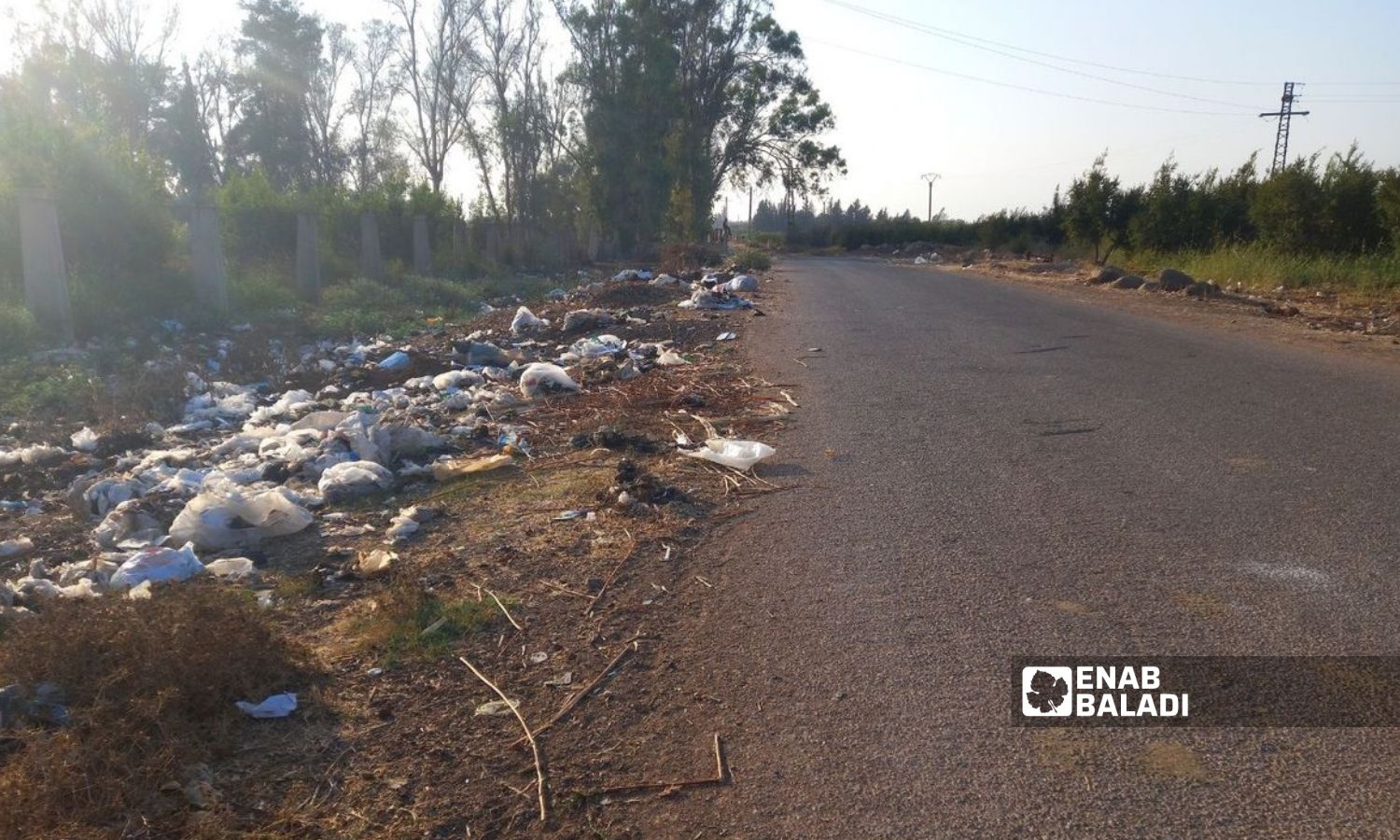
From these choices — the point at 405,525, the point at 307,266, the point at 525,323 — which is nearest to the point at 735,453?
the point at 405,525

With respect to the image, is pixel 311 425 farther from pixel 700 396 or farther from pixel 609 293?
pixel 609 293

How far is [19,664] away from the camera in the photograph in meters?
3.43

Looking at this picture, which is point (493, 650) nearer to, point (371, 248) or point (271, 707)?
point (271, 707)

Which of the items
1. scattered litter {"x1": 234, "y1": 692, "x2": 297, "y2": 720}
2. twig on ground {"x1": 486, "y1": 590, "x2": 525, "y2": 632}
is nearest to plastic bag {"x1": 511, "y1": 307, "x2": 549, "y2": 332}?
twig on ground {"x1": 486, "y1": 590, "x2": 525, "y2": 632}

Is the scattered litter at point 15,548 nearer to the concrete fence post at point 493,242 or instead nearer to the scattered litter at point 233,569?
the scattered litter at point 233,569

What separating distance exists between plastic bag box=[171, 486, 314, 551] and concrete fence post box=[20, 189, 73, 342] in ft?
31.2

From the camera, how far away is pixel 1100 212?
29.7 metres

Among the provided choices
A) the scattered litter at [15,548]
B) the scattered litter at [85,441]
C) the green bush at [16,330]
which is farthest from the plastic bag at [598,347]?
the scattered litter at [15,548]

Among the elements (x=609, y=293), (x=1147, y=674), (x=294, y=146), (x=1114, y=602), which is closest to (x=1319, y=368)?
(x=1114, y=602)

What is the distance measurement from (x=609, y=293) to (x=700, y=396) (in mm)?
11678

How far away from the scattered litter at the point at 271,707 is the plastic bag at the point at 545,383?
6.47 metres

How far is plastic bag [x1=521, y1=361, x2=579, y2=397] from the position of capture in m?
9.99

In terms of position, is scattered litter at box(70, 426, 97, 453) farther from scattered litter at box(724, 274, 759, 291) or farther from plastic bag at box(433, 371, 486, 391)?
scattered litter at box(724, 274, 759, 291)

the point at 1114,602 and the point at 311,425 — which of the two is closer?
the point at 1114,602
